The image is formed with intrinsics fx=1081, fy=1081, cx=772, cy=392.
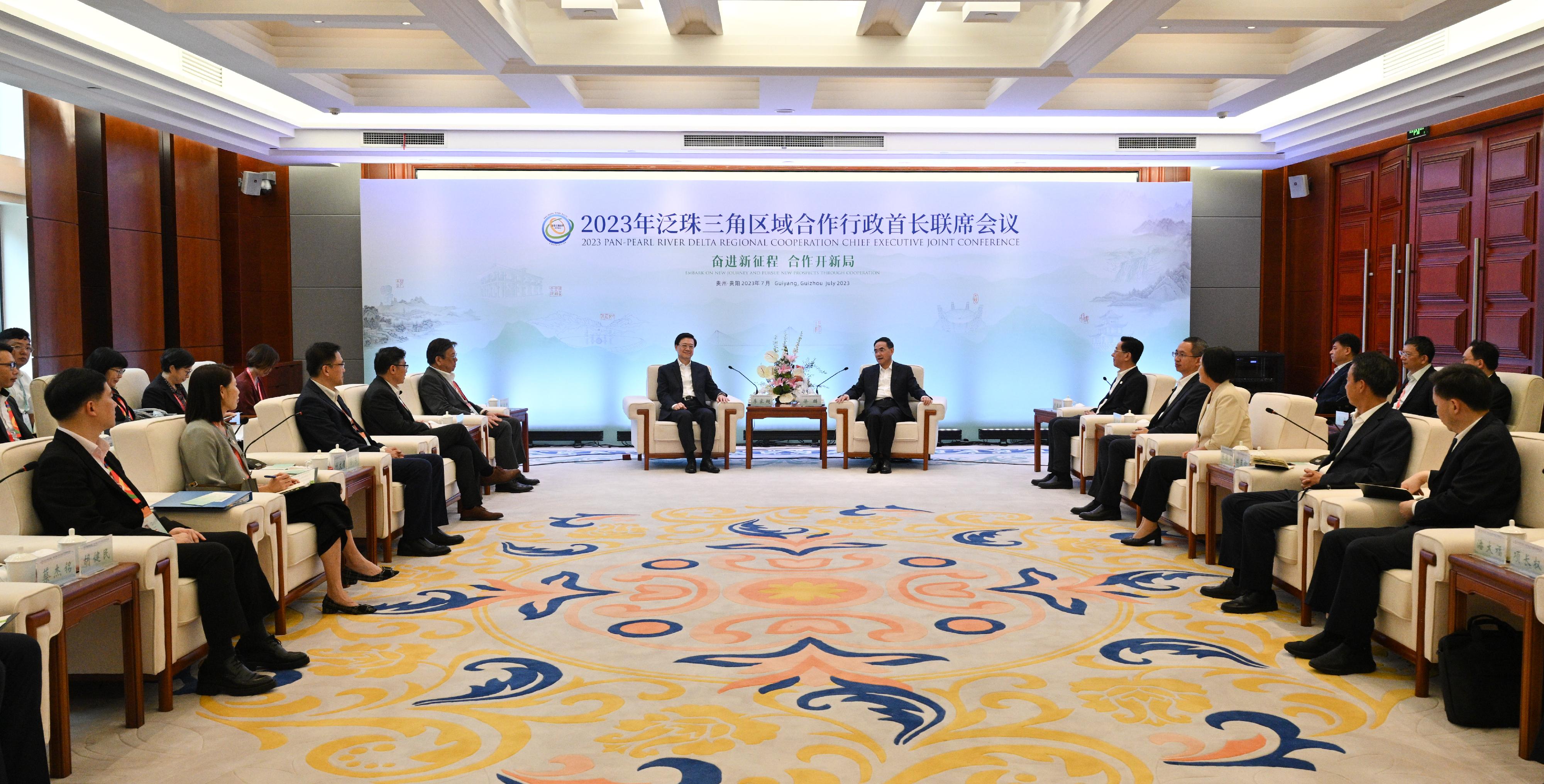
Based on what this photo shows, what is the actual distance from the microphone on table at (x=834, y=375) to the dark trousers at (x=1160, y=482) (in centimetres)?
522

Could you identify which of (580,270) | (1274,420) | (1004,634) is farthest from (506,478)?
(1274,420)

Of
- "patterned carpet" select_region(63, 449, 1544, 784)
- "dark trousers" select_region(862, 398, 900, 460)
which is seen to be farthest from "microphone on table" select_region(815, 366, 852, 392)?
"patterned carpet" select_region(63, 449, 1544, 784)

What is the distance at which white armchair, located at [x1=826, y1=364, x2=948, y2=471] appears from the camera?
31.1 ft

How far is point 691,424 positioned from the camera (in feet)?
31.0

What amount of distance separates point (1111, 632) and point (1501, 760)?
154 cm

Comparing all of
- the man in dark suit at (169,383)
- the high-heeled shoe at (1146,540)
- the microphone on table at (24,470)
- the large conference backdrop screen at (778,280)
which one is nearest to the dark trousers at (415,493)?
the man in dark suit at (169,383)

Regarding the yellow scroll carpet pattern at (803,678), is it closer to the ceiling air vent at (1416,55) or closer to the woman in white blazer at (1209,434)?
the woman in white blazer at (1209,434)

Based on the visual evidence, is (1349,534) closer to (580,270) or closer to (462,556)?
(462,556)

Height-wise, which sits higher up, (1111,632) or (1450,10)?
(1450,10)

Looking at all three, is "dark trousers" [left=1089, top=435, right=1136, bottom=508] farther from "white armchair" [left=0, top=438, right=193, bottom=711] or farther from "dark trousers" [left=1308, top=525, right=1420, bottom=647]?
"white armchair" [left=0, top=438, right=193, bottom=711]

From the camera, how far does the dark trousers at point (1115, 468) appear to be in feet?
23.2

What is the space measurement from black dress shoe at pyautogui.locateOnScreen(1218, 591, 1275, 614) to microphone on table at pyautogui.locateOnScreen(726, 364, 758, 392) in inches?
272

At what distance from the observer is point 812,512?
737 centimetres

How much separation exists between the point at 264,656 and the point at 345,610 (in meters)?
0.80
